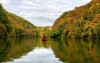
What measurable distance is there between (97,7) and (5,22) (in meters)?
75.4

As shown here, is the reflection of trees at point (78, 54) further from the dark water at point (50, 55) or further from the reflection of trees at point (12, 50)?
the reflection of trees at point (12, 50)

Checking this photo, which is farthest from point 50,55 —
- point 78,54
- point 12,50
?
point 12,50

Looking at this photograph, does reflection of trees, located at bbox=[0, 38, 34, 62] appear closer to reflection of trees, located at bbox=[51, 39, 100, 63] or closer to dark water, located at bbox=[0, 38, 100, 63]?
dark water, located at bbox=[0, 38, 100, 63]

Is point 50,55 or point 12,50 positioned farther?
point 12,50

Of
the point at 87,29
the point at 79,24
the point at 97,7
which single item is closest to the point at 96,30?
the point at 87,29

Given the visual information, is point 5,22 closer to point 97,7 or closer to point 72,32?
point 72,32

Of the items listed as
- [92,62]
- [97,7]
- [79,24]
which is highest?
[97,7]

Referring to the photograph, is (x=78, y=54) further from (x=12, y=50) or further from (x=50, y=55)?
(x=12, y=50)

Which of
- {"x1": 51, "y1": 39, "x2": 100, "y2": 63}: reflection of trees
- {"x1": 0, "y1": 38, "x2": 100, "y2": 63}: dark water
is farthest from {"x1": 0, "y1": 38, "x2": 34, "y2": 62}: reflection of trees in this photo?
{"x1": 51, "y1": 39, "x2": 100, "y2": 63}: reflection of trees

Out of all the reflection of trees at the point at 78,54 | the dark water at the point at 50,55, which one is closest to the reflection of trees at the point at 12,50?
the dark water at the point at 50,55

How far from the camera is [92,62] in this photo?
31.6 metres

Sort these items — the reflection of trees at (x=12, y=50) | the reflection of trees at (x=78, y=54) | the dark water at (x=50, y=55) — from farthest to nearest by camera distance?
the reflection of trees at (x=12, y=50) < the reflection of trees at (x=78, y=54) < the dark water at (x=50, y=55)

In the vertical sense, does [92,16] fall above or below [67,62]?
above

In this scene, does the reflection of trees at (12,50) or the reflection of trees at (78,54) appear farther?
the reflection of trees at (12,50)
